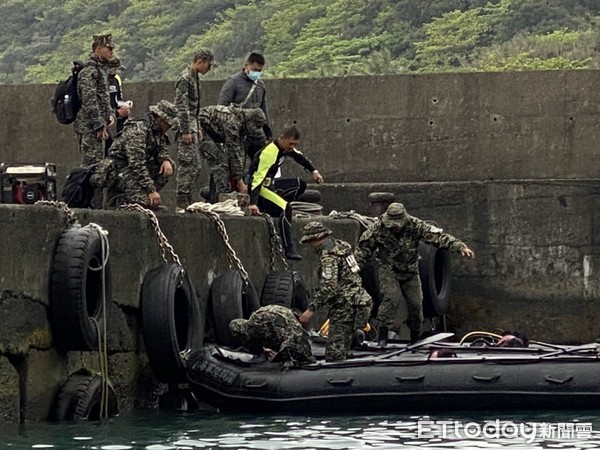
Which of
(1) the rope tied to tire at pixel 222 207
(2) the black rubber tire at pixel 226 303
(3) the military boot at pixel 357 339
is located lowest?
(3) the military boot at pixel 357 339

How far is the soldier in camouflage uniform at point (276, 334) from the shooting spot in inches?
583

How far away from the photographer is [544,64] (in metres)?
28.0

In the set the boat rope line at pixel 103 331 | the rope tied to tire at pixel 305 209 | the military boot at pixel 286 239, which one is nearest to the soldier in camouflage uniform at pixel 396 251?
the military boot at pixel 286 239

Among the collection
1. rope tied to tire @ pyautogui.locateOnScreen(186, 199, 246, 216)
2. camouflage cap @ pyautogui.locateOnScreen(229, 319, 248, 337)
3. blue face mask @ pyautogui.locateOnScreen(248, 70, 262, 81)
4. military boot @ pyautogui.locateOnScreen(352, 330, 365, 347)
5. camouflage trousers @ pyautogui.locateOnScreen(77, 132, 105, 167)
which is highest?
blue face mask @ pyautogui.locateOnScreen(248, 70, 262, 81)

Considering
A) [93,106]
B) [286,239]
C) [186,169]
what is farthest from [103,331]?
[286,239]

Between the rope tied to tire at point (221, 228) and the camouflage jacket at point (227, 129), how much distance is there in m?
1.19

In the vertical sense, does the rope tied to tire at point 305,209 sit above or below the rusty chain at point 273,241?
above

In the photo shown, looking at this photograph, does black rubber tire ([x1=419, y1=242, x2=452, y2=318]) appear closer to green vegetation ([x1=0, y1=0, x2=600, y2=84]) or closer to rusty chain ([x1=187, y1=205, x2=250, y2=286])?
rusty chain ([x1=187, y1=205, x2=250, y2=286])

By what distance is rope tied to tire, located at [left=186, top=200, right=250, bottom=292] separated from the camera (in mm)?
16209

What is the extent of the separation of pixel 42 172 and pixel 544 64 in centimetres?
1259

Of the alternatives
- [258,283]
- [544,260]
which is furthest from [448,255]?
[258,283]

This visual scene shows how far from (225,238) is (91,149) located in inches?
53.6

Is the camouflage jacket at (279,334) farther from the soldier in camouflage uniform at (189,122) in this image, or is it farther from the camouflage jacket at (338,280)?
the soldier in camouflage uniform at (189,122)

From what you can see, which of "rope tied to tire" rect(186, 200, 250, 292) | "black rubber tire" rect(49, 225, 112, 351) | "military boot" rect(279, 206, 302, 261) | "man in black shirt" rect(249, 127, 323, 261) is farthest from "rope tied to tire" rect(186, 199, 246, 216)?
"black rubber tire" rect(49, 225, 112, 351)
